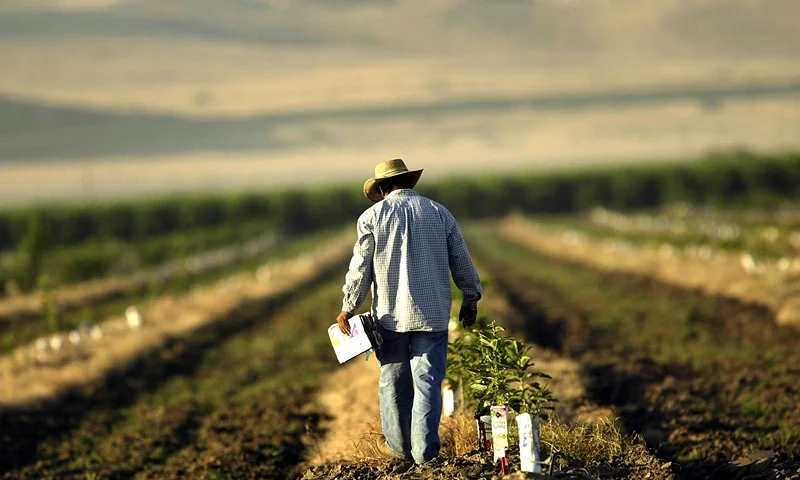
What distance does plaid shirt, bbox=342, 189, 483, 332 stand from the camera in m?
6.80

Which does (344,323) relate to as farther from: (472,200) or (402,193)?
(472,200)

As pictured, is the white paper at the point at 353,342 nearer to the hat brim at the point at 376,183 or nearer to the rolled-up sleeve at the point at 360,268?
the rolled-up sleeve at the point at 360,268

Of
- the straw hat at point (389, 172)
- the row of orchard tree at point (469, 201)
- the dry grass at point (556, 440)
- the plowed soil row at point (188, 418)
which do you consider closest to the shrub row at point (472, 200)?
the row of orchard tree at point (469, 201)

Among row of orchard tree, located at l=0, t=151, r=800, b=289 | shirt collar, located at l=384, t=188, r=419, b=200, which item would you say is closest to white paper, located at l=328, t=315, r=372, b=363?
shirt collar, located at l=384, t=188, r=419, b=200

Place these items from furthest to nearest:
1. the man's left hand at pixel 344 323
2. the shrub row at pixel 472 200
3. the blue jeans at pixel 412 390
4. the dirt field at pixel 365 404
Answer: the shrub row at pixel 472 200 → the dirt field at pixel 365 404 → the man's left hand at pixel 344 323 → the blue jeans at pixel 412 390

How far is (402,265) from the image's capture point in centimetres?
685

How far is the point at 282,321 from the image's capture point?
63.2 feet

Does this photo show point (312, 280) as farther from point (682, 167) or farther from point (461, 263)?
point (682, 167)

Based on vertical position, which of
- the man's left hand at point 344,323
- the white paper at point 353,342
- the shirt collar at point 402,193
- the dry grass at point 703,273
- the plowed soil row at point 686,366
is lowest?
the dry grass at point 703,273

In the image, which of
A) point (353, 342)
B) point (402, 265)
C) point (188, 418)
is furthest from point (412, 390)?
point (188, 418)

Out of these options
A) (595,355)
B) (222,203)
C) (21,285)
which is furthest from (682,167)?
(595,355)

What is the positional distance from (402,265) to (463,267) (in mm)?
452

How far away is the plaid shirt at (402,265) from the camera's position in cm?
680

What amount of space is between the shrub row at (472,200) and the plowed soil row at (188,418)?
1873 inches
